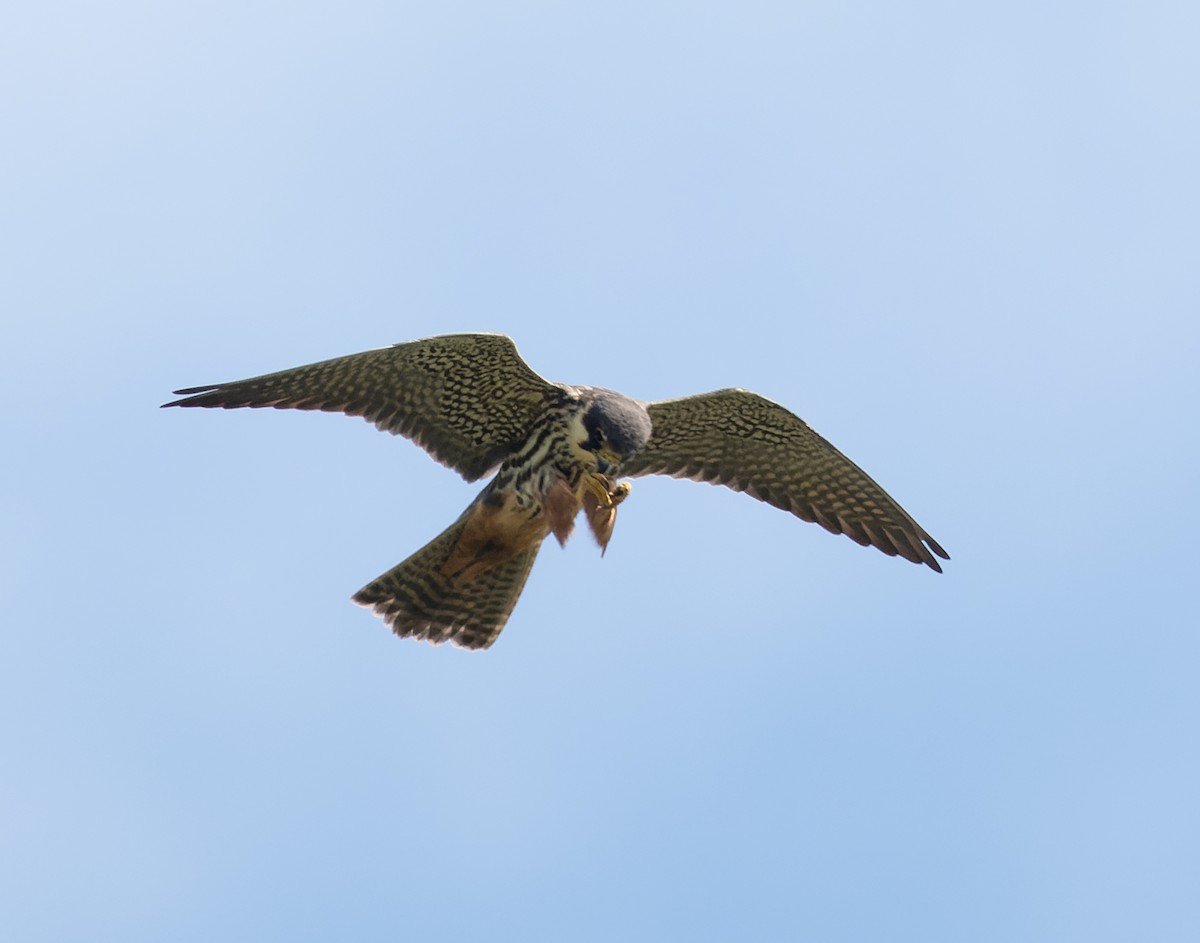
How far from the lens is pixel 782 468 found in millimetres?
10312

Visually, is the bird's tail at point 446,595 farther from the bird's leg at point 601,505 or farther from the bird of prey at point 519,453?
the bird's leg at point 601,505

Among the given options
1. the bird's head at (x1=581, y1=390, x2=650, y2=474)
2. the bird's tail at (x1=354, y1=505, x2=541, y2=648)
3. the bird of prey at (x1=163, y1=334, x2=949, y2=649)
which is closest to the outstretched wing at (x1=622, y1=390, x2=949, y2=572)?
the bird of prey at (x1=163, y1=334, x2=949, y2=649)

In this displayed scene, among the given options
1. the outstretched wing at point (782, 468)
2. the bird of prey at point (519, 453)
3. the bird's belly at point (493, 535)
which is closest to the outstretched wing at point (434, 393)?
the bird of prey at point (519, 453)

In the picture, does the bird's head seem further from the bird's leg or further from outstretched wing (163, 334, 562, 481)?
outstretched wing (163, 334, 562, 481)

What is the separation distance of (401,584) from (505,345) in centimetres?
168

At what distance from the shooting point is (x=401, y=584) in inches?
394

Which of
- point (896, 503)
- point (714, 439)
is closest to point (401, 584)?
point (714, 439)

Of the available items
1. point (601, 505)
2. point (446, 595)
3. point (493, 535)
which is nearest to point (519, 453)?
point (493, 535)

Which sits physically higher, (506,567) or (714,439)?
(714,439)

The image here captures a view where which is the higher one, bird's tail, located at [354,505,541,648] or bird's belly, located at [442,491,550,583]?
bird's belly, located at [442,491,550,583]

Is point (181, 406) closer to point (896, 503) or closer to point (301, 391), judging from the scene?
point (301, 391)

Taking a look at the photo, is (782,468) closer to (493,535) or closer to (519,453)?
(519,453)

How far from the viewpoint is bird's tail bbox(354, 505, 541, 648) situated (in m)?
9.95

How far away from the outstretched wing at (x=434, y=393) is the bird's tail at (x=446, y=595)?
62 centimetres
